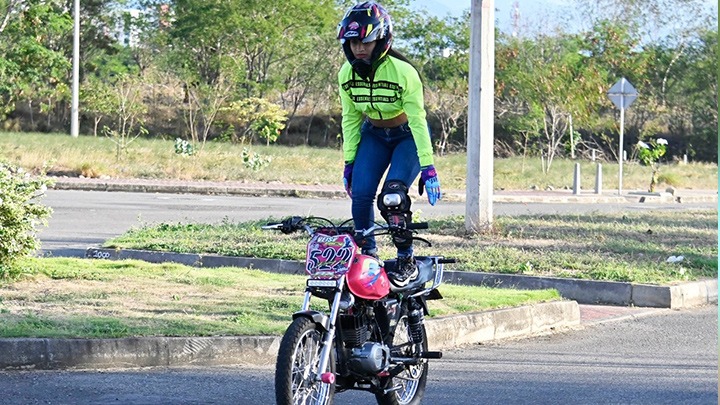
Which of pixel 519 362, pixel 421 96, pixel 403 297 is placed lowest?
pixel 519 362

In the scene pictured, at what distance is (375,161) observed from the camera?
7496mm

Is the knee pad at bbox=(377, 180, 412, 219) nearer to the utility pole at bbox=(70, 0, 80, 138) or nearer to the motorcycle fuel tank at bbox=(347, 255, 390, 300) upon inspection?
the motorcycle fuel tank at bbox=(347, 255, 390, 300)

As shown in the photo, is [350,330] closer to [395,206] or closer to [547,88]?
[395,206]

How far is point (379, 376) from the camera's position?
6.24m

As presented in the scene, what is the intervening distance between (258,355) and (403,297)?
1.67 metres

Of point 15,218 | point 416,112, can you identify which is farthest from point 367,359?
point 15,218

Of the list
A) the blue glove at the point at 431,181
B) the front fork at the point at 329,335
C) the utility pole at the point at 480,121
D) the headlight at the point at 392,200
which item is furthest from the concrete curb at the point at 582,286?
the front fork at the point at 329,335

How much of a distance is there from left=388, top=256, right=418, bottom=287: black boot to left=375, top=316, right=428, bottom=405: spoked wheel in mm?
251

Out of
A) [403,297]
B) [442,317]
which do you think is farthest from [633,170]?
[403,297]

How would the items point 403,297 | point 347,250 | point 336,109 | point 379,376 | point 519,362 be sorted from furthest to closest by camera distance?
point 336,109 → point 519,362 → point 403,297 → point 379,376 → point 347,250

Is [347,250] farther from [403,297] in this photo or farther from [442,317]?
[442,317]

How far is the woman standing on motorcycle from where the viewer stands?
6.80m

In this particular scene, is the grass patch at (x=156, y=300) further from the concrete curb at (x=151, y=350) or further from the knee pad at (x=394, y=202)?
the knee pad at (x=394, y=202)

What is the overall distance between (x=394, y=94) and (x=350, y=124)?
481 millimetres
